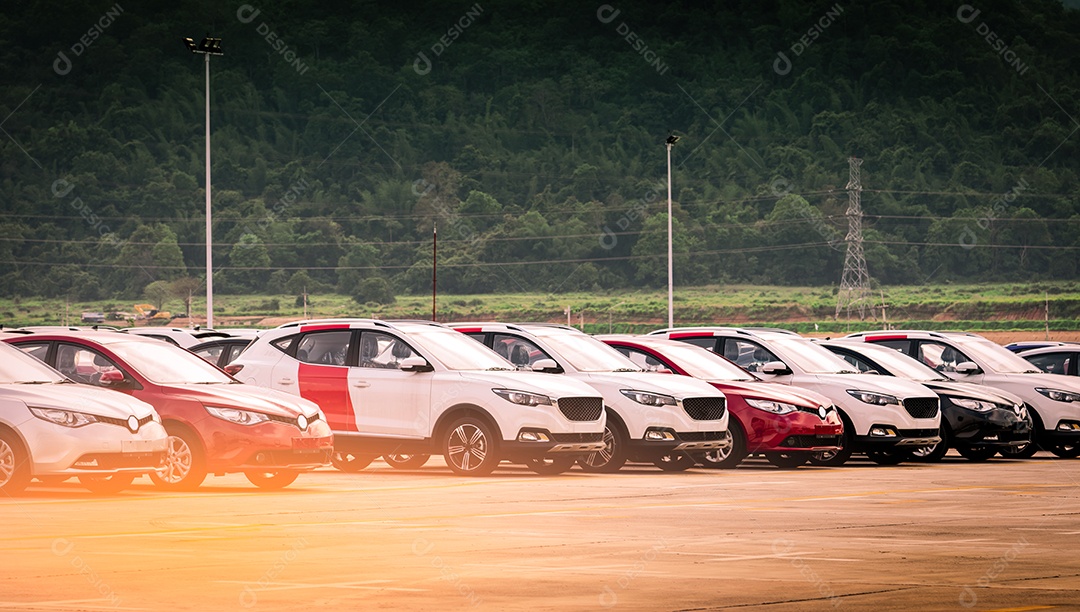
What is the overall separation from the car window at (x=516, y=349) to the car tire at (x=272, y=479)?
189 inches

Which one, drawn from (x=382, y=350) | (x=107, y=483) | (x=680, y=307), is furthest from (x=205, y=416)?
(x=680, y=307)

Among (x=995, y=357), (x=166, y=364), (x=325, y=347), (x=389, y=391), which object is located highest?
(x=995, y=357)

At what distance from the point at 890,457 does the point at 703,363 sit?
3.35 m

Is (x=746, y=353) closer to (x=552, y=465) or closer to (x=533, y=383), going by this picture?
(x=552, y=465)

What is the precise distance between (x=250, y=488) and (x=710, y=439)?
20.1ft

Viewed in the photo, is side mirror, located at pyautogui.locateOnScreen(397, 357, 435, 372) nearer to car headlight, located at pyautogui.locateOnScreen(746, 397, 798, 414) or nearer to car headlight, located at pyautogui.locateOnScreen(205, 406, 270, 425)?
car headlight, located at pyautogui.locateOnScreen(205, 406, 270, 425)

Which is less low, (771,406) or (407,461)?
(771,406)

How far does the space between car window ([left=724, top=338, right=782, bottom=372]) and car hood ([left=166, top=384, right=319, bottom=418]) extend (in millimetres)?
8345

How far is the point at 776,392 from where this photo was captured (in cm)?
2320

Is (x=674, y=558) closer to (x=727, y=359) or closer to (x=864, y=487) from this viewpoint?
(x=864, y=487)

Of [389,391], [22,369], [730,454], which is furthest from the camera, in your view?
[730,454]

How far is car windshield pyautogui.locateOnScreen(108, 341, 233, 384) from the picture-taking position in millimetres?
19031

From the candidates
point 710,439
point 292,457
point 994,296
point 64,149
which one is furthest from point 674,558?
point 64,149

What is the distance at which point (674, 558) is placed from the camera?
1167 centimetres
